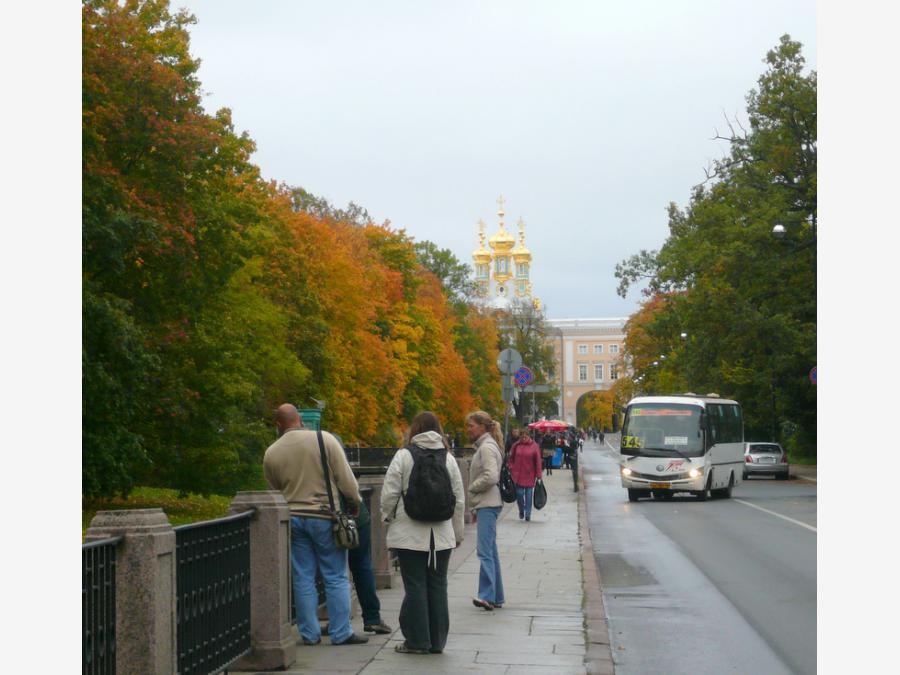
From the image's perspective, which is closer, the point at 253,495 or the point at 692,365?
the point at 253,495

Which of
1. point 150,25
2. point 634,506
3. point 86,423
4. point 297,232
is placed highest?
point 150,25

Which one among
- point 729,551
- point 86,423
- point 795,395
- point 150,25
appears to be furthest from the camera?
point 795,395

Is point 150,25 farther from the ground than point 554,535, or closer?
farther from the ground

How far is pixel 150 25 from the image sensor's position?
3828 cm

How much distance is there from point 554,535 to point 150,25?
69.6ft

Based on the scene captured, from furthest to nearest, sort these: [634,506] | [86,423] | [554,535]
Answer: [634,506] → [86,423] → [554,535]

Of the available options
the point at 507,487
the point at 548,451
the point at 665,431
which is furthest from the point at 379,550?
the point at 548,451

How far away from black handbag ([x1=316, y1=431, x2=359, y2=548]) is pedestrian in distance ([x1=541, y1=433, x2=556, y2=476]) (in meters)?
47.1

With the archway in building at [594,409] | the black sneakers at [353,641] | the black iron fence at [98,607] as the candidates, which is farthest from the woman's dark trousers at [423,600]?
the archway in building at [594,409]

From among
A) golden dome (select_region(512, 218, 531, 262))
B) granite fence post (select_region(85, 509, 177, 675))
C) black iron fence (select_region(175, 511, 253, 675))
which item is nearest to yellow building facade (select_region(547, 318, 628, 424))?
golden dome (select_region(512, 218, 531, 262))

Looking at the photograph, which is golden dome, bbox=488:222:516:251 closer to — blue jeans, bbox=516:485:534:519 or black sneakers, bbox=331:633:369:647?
blue jeans, bbox=516:485:534:519

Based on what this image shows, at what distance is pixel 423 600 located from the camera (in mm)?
9992

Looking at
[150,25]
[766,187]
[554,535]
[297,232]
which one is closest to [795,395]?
[766,187]

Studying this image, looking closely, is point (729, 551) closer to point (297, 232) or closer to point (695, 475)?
point (695, 475)
